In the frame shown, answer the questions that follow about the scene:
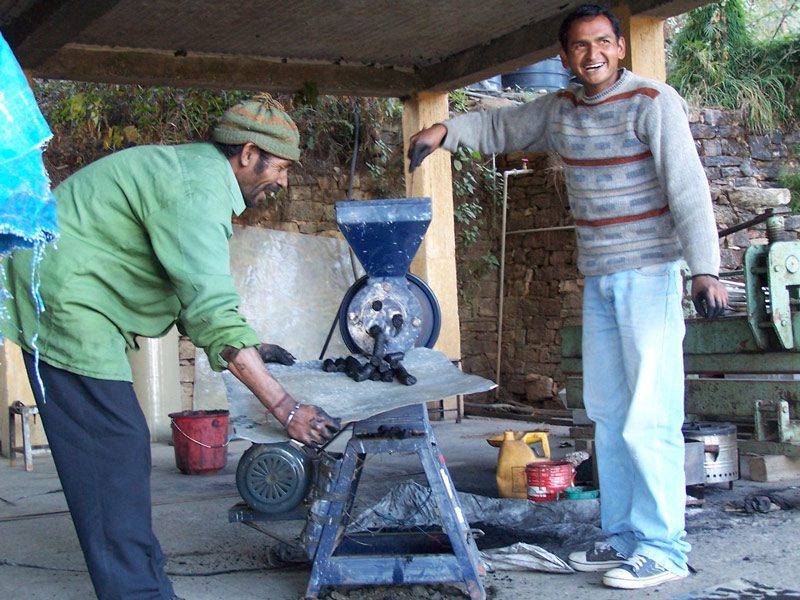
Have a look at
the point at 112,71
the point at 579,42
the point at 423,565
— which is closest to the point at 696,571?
the point at 423,565

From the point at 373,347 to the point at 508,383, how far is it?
22.5 feet

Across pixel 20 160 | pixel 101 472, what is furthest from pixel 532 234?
pixel 20 160

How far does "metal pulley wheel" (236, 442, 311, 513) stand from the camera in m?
3.42

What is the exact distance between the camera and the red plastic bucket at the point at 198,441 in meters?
5.93

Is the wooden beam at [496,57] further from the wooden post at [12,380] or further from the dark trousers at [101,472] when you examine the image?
the dark trousers at [101,472]

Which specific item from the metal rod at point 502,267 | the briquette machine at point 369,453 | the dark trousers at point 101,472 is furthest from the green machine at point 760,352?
the metal rod at point 502,267

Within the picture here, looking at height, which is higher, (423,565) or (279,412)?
(279,412)

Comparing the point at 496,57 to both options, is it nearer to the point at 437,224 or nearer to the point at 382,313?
the point at 437,224

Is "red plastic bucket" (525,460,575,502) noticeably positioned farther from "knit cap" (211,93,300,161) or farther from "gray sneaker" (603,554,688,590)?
"knit cap" (211,93,300,161)

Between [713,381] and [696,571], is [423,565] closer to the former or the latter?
[696,571]

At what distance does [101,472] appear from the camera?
2.74 meters

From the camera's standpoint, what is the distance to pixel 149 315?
290cm

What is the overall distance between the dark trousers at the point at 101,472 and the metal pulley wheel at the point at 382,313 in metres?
0.96

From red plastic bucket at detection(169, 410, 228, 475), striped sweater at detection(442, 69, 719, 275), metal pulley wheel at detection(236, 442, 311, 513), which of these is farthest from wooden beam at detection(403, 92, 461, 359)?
metal pulley wheel at detection(236, 442, 311, 513)
